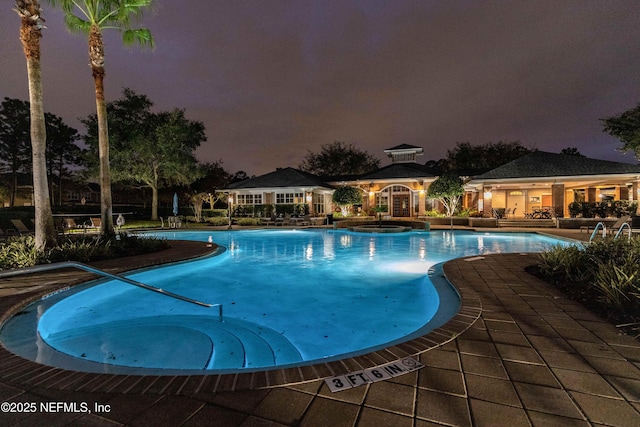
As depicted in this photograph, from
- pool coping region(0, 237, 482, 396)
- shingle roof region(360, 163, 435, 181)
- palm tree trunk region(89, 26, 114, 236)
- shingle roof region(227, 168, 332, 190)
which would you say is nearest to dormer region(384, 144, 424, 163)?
shingle roof region(360, 163, 435, 181)

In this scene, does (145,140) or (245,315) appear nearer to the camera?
(245,315)

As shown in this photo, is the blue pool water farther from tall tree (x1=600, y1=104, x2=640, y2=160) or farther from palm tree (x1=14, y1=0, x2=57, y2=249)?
tall tree (x1=600, y1=104, x2=640, y2=160)

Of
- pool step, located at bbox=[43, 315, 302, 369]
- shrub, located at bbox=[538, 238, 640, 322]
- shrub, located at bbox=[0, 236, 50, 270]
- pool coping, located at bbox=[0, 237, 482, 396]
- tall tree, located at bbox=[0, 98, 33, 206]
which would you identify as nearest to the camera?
pool coping, located at bbox=[0, 237, 482, 396]

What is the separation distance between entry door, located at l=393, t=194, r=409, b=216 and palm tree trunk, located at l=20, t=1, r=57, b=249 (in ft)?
80.4

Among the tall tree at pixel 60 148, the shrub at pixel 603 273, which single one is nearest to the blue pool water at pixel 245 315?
the shrub at pixel 603 273

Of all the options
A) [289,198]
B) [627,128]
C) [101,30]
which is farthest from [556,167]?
[101,30]

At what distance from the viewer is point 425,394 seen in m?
1.94

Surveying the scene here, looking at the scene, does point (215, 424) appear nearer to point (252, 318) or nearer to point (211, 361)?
point (211, 361)

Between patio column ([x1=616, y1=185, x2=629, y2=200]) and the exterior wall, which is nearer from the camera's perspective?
the exterior wall

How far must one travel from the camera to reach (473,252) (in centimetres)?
1075

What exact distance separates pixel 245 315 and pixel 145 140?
25643 mm

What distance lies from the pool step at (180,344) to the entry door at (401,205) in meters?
24.3

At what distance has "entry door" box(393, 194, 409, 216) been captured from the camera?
89.0 feet

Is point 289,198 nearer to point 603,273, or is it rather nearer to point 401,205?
point 401,205
